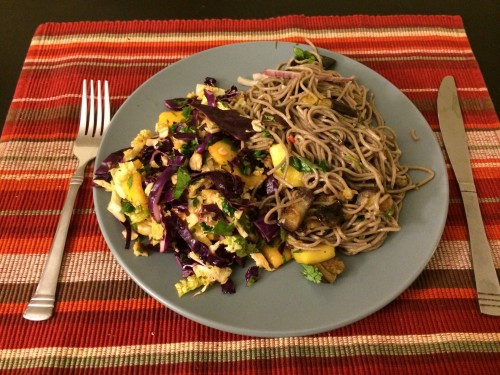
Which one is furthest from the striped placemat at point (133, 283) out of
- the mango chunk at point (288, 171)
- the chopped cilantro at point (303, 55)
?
the mango chunk at point (288, 171)

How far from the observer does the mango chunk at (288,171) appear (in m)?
2.21

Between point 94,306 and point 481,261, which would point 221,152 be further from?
point 481,261

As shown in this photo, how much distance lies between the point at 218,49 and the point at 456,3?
7.87 feet

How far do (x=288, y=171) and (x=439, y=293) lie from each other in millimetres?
1004

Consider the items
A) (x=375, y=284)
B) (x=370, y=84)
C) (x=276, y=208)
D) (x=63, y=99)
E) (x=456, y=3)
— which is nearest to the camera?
(x=375, y=284)

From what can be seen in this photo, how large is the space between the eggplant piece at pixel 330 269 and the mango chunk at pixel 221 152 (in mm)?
705

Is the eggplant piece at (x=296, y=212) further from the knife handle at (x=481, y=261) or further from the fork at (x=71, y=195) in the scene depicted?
the fork at (x=71, y=195)

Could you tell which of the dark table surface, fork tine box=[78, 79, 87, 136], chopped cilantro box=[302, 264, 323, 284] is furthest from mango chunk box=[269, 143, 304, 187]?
the dark table surface

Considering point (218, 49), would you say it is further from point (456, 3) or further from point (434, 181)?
point (456, 3)


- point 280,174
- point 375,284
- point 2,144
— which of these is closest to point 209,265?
point 280,174

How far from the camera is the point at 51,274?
2176 millimetres

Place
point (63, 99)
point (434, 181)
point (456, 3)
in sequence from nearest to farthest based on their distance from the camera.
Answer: point (434, 181) → point (63, 99) → point (456, 3)

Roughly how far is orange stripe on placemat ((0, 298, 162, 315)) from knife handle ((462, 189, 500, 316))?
1.64m

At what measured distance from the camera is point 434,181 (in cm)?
228
